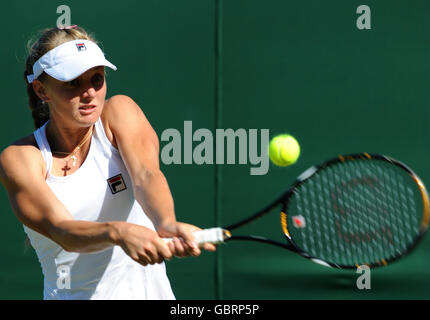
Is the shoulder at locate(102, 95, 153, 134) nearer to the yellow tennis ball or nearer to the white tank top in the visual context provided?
the white tank top

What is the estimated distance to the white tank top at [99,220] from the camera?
2.50 m

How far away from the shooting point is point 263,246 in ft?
12.6

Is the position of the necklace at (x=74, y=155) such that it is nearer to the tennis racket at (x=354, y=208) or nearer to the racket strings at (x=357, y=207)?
the tennis racket at (x=354, y=208)

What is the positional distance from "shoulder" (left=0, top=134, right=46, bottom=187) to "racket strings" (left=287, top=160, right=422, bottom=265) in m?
0.80

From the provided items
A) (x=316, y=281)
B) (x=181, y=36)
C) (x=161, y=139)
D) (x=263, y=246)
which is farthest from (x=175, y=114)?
(x=316, y=281)

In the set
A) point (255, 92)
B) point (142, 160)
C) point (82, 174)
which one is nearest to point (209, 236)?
point (142, 160)

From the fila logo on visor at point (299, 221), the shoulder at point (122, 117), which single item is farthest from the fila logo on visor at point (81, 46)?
the fila logo on visor at point (299, 221)

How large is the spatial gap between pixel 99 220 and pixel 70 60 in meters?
0.52

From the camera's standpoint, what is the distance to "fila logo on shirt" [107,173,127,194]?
98.8 inches

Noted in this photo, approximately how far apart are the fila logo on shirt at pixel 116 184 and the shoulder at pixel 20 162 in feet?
0.71

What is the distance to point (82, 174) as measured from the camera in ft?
8.24

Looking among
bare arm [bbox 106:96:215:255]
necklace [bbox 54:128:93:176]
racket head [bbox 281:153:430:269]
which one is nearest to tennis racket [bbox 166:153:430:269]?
racket head [bbox 281:153:430:269]

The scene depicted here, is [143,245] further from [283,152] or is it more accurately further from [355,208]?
[283,152]

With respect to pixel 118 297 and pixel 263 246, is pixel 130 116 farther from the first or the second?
pixel 263 246
